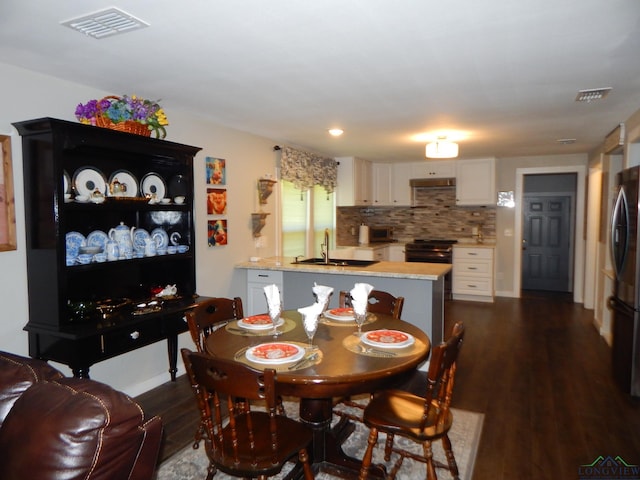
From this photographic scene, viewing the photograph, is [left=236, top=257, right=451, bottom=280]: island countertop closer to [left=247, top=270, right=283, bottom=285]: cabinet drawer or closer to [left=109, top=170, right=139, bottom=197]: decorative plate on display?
[left=247, top=270, right=283, bottom=285]: cabinet drawer

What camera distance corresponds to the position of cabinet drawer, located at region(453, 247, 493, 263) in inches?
255

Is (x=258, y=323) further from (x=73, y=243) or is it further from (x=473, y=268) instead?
(x=473, y=268)

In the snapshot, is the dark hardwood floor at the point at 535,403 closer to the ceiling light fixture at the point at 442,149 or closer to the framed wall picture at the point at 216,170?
the framed wall picture at the point at 216,170

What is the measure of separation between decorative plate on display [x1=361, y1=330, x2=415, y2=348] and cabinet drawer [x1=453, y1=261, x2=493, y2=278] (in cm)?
465

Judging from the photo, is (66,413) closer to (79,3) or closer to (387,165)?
(79,3)

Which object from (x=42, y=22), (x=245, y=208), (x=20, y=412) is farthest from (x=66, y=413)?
(x=245, y=208)

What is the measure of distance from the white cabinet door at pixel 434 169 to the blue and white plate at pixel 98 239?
5276mm

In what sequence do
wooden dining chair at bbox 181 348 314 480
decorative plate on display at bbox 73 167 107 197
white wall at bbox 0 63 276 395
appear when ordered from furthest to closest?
decorative plate on display at bbox 73 167 107 197 → white wall at bbox 0 63 276 395 → wooden dining chair at bbox 181 348 314 480

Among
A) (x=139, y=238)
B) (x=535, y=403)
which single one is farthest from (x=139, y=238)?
(x=535, y=403)

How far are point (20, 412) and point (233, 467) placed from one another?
2.58 ft

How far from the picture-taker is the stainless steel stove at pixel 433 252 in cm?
659

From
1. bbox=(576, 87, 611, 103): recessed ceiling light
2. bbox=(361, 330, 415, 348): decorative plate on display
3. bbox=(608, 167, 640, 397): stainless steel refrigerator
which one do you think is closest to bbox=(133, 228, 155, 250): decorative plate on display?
bbox=(361, 330, 415, 348): decorative plate on display

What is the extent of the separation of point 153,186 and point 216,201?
76 centimetres

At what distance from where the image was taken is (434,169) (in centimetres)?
695
